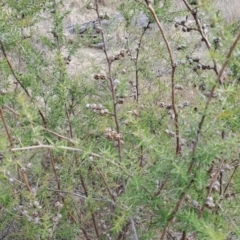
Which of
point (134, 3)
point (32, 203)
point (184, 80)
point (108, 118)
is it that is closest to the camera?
point (32, 203)

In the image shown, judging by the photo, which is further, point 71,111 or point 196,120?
point 71,111

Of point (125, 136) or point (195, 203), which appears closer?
point (195, 203)

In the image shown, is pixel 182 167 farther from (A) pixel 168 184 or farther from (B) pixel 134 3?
(B) pixel 134 3

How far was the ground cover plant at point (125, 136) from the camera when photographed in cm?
126

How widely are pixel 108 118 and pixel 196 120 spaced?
2.44 feet

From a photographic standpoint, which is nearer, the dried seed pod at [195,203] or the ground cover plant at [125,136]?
the ground cover plant at [125,136]

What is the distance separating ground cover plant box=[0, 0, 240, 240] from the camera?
1.26 meters

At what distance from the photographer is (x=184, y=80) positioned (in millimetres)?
2236

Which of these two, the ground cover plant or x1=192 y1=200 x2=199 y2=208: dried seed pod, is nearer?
the ground cover plant

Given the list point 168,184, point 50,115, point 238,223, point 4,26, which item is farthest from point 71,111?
point 238,223

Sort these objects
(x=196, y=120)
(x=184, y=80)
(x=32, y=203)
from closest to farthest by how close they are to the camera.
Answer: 1. (x=196, y=120)
2. (x=32, y=203)
3. (x=184, y=80)

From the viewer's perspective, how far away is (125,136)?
1.95 meters

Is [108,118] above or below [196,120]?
below

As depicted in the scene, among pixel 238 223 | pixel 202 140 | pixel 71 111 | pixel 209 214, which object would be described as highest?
pixel 202 140
